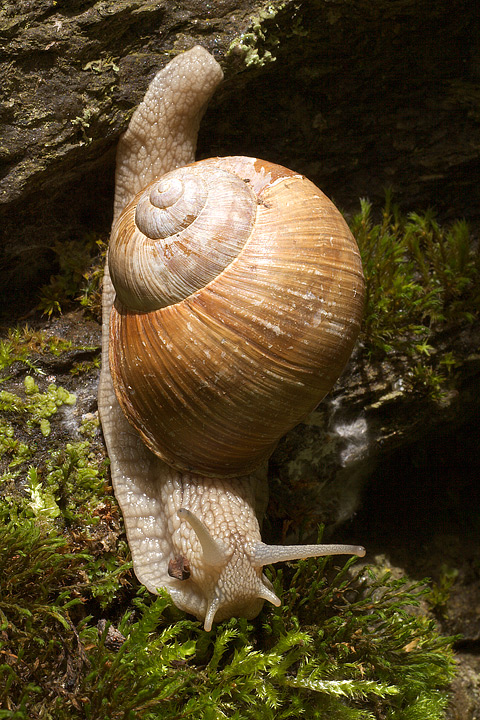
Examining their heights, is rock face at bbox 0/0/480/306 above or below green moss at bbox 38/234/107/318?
above

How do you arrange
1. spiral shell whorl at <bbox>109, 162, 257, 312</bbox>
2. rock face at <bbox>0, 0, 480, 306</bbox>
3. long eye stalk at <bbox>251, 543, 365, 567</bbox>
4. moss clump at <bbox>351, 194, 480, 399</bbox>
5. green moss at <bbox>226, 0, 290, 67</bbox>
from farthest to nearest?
1. moss clump at <bbox>351, 194, 480, 399</bbox>
2. green moss at <bbox>226, 0, 290, 67</bbox>
3. rock face at <bbox>0, 0, 480, 306</bbox>
4. long eye stalk at <bbox>251, 543, 365, 567</bbox>
5. spiral shell whorl at <bbox>109, 162, 257, 312</bbox>

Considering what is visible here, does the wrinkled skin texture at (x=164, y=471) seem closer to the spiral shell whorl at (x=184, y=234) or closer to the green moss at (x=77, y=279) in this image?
the green moss at (x=77, y=279)

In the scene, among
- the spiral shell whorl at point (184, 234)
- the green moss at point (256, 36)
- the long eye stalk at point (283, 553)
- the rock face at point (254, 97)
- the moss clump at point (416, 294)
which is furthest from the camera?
the moss clump at point (416, 294)

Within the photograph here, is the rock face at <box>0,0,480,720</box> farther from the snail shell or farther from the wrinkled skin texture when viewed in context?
the snail shell

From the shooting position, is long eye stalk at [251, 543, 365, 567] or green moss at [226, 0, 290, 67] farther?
green moss at [226, 0, 290, 67]

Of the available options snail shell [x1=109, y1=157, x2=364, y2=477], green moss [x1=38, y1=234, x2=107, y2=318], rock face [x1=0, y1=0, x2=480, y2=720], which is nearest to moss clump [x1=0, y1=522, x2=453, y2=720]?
rock face [x1=0, y1=0, x2=480, y2=720]

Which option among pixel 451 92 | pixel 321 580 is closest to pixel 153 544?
pixel 321 580

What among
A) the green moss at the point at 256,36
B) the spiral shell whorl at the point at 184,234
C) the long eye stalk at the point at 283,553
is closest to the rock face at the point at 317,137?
the green moss at the point at 256,36

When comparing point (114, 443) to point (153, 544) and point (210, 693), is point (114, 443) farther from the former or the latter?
point (210, 693)

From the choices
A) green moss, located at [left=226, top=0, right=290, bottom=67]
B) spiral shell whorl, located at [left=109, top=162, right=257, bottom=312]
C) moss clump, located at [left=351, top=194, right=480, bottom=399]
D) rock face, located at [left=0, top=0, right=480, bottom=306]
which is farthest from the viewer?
moss clump, located at [left=351, top=194, right=480, bottom=399]
